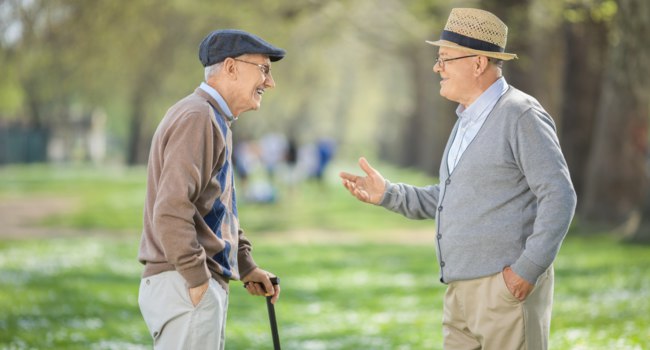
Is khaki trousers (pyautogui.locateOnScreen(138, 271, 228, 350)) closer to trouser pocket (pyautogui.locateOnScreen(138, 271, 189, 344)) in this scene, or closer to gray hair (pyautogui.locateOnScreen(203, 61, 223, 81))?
trouser pocket (pyautogui.locateOnScreen(138, 271, 189, 344))

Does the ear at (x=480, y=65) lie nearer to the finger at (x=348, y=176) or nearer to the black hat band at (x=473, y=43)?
the black hat band at (x=473, y=43)

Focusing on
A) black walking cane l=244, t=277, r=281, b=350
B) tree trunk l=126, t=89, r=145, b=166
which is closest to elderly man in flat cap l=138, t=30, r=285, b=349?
black walking cane l=244, t=277, r=281, b=350

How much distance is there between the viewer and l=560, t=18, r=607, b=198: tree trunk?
24984 millimetres

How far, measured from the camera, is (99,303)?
13.6 metres

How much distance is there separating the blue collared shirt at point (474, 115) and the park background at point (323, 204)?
15.3 ft

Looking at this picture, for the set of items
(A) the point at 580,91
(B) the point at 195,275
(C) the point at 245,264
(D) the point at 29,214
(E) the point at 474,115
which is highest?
(E) the point at 474,115

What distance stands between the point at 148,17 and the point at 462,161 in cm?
2493

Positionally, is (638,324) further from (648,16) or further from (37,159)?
(37,159)

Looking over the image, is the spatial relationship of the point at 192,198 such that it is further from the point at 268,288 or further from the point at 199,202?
the point at 268,288

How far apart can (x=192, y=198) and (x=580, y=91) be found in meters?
21.6

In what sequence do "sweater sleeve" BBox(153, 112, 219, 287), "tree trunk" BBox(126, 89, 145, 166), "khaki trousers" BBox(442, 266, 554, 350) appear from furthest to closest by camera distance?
"tree trunk" BBox(126, 89, 145, 166), "khaki trousers" BBox(442, 266, 554, 350), "sweater sleeve" BBox(153, 112, 219, 287)

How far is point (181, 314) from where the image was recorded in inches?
186

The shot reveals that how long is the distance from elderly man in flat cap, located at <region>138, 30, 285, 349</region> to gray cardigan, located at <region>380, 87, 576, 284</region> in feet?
3.07

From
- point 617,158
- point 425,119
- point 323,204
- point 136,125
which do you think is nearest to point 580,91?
point 617,158
